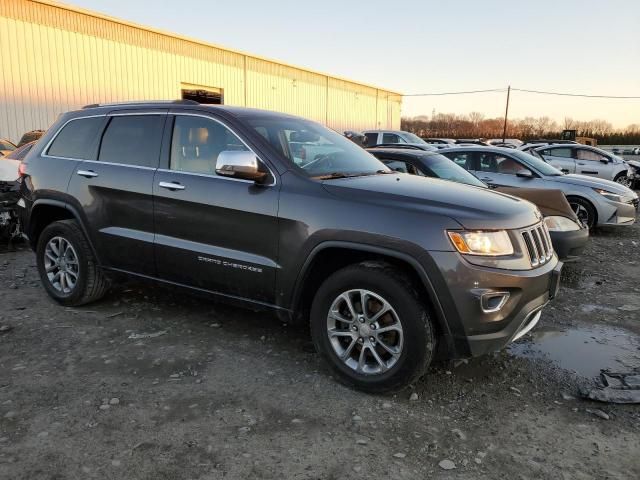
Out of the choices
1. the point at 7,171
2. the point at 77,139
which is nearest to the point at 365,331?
the point at 77,139

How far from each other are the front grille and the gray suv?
1 cm

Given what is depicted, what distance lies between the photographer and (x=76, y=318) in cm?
466

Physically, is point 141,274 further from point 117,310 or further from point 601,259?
point 601,259

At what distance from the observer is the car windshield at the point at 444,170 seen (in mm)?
6688

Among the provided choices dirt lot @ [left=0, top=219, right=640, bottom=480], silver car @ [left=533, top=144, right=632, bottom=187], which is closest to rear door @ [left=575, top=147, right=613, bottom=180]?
silver car @ [left=533, top=144, right=632, bottom=187]

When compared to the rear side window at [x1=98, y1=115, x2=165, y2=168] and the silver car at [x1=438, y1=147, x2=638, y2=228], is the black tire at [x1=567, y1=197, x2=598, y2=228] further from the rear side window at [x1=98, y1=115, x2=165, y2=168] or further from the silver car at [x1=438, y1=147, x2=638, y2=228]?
the rear side window at [x1=98, y1=115, x2=165, y2=168]

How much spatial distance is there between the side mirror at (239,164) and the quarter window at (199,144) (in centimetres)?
29

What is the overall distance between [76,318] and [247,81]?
24.0 meters

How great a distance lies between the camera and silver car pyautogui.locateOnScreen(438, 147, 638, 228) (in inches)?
354

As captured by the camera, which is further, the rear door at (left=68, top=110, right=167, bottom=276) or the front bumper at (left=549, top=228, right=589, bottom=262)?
the front bumper at (left=549, top=228, right=589, bottom=262)

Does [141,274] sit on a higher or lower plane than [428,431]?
higher

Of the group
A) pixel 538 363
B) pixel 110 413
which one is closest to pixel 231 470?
pixel 110 413

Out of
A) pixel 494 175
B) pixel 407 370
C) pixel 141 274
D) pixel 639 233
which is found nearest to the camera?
pixel 407 370

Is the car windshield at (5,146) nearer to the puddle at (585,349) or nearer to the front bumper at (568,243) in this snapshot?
the front bumper at (568,243)
